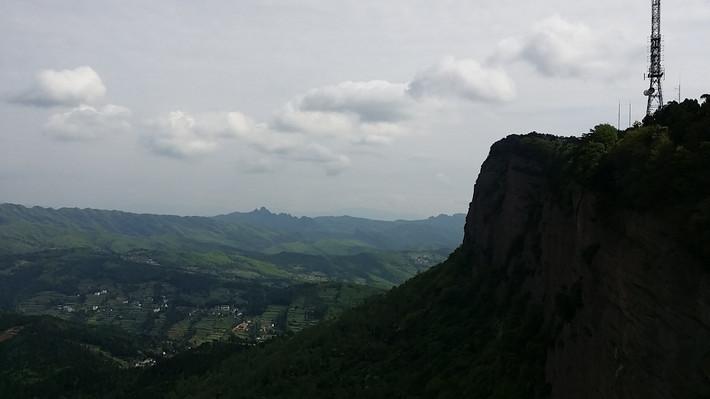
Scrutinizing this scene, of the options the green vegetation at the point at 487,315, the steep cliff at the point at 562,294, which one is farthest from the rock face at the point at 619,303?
the green vegetation at the point at 487,315

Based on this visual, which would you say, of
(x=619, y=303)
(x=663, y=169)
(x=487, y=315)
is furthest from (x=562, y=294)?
(x=487, y=315)

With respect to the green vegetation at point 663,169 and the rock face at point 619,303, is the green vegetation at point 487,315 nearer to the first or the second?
the green vegetation at point 663,169

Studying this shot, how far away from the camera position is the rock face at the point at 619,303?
27.7m

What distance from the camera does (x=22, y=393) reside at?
180375 mm

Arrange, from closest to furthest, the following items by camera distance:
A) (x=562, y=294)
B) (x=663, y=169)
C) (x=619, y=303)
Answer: (x=663, y=169) < (x=619, y=303) < (x=562, y=294)

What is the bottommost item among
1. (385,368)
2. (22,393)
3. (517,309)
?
(22,393)

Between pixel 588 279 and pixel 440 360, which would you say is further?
pixel 440 360

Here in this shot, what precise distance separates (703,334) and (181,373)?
166 meters

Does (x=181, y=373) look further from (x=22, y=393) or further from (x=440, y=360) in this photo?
(x=440, y=360)

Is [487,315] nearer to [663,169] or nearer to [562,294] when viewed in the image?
[562,294]

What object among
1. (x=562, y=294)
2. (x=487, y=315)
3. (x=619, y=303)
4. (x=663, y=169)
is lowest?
(x=487, y=315)

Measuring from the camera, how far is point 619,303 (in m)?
34.5

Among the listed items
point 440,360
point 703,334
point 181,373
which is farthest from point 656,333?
point 181,373

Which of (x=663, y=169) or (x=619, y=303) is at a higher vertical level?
(x=663, y=169)
